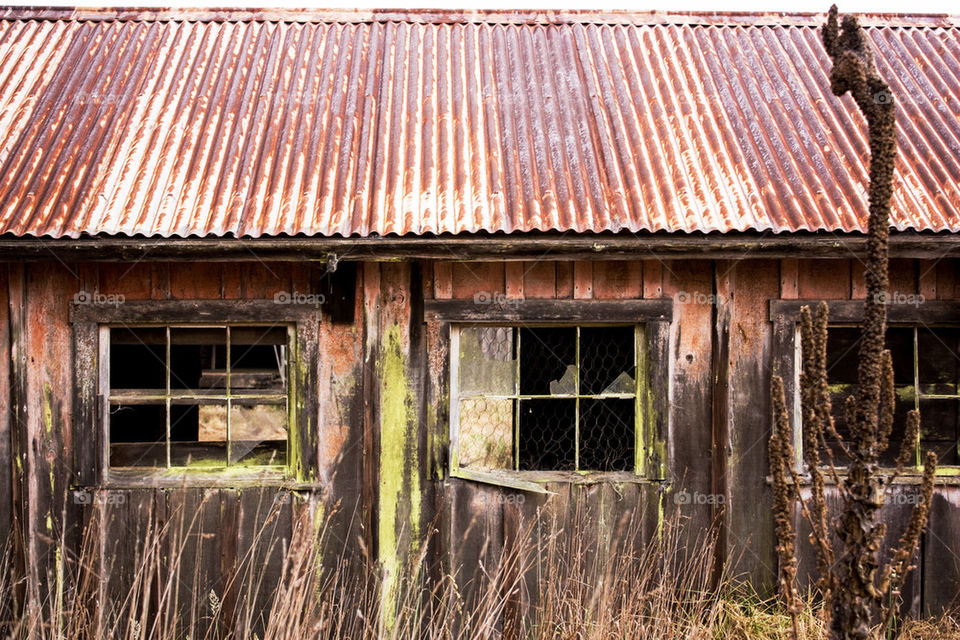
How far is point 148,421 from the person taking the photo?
20.1 ft

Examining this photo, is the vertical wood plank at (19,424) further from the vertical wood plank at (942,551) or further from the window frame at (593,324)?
the vertical wood plank at (942,551)

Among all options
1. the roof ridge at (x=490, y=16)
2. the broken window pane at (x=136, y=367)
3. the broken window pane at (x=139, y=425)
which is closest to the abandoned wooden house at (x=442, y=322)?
the broken window pane at (x=136, y=367)

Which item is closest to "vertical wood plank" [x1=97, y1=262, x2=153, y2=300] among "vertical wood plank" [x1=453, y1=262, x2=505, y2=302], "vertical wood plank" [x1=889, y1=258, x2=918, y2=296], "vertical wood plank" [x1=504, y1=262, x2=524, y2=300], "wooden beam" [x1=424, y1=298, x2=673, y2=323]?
"wooden beam" [x1=424, y1=298, x2=673, y2=323]

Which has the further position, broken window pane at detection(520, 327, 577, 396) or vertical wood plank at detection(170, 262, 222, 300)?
broken window pane at detection(520, 327, 577, 396)

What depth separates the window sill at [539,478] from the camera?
186 inches

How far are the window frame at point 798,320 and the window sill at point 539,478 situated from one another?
1.05 meters

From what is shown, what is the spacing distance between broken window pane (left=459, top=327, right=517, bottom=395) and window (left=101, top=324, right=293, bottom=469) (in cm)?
116

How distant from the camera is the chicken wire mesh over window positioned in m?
4.80

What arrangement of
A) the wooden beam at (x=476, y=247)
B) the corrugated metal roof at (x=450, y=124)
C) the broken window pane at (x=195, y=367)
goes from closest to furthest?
the wooden beam at (x=476, y=247)
the corrugated metal roof at (x=450, y=124)
the broken window pane at (x=195, y=367)

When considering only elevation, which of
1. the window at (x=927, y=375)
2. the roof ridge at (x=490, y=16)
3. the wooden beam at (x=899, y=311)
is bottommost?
the window at (x=927, y=375)

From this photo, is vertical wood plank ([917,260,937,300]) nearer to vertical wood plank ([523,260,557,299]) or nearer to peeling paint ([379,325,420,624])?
vertical wood plank ([523,260,557,299])

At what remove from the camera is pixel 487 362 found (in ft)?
15.8

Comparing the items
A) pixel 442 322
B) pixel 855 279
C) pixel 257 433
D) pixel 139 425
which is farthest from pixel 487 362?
pixel 139 425

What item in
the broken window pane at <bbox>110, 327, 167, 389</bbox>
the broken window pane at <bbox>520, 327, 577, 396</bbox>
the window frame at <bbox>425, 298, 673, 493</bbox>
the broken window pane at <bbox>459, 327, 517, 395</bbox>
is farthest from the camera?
the broken window pane at <bbox>110, 327, 167, 389</bbox>
